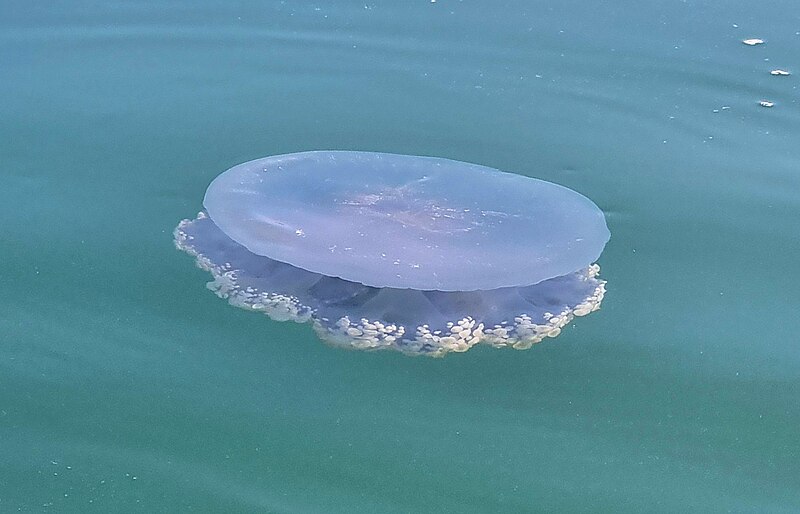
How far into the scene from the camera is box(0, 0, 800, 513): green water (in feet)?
5.32

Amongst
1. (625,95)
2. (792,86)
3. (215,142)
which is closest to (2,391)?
(215,142)

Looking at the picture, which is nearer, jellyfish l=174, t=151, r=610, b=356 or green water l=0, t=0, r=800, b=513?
green water l=0, t=0, r=800, b=513

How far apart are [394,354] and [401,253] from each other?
0.62 ft

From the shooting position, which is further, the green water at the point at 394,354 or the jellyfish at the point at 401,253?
the jellyfish at the point at 401,253

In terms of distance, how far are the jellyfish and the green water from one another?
0.17ft

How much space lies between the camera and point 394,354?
183cm

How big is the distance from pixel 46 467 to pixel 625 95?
1829 mm

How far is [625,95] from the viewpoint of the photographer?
108 inches

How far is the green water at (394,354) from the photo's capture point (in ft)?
5.32

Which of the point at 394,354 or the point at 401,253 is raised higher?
the point at 401,253

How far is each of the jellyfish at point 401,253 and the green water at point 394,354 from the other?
52mm

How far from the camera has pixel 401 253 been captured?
1.87m

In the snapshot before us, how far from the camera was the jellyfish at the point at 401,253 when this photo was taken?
72.8 inches

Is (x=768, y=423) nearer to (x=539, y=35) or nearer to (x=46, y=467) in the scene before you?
(x=46, y=467)
